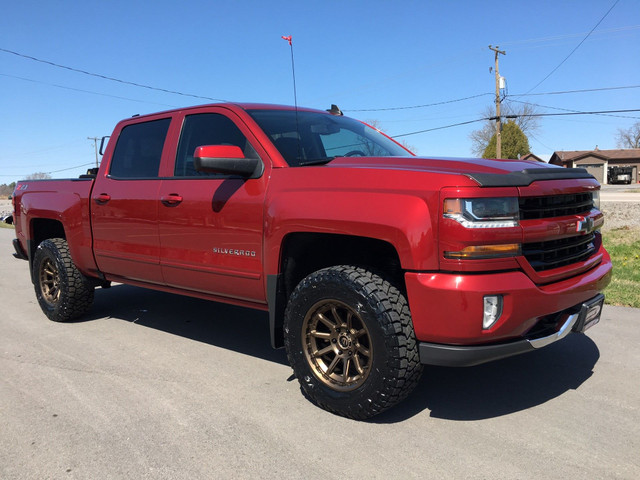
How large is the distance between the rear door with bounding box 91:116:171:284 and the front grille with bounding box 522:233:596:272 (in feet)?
9.28

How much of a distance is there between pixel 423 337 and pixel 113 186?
10.6 ft

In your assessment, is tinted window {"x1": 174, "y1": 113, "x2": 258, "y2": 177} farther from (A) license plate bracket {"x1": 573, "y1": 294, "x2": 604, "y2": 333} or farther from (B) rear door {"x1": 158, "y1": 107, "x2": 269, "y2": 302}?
(A) license plate bracket {"x1": 573, "y1": 294, "x2": 604, "y2": 333}

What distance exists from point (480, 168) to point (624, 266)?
6.00m

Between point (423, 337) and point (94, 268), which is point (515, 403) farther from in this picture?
point (94, 268)

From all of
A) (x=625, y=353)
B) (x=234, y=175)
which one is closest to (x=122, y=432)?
(x=234, y=175)

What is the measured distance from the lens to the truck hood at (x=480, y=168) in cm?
283

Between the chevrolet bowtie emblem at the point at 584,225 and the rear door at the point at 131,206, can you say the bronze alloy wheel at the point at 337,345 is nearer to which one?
the chevrolet bowtie emblem at the point at 584,225

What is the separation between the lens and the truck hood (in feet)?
9.29

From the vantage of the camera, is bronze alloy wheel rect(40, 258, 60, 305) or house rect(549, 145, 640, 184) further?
house rect(549, 145, 640, 184)

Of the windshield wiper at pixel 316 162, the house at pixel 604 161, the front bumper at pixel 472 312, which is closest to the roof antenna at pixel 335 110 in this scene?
the windshield wiper at pixel 316 162

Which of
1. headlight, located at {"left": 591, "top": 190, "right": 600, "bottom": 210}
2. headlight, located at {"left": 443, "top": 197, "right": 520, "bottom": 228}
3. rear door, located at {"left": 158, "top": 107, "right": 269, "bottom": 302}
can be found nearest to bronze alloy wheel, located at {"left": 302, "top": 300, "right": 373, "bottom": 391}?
rear door, located at {"left": 158, "top": 107, "right": 269, "bottom": 302}

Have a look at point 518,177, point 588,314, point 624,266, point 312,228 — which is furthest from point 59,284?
point 624,266

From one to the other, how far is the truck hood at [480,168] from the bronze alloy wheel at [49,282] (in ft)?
11.8

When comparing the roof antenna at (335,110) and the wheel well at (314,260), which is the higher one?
the roof antenna at (335,110)
